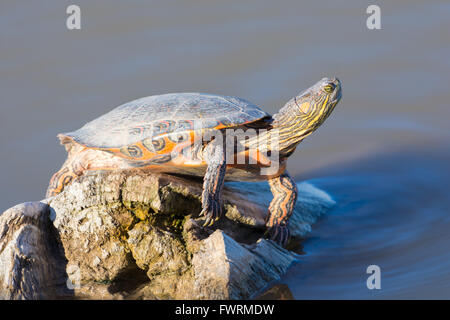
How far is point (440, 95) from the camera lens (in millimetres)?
6715

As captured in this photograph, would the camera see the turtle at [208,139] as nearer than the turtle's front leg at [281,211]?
Yes

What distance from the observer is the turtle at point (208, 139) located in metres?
3.71

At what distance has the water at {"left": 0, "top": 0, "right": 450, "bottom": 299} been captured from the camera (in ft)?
14.6

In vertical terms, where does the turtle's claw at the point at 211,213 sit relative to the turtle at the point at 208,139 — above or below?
below

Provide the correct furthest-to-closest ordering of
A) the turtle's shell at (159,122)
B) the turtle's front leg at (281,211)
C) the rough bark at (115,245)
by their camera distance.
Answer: the turtle's front leg at (281,211)
the turtle's shell at (159,122)
the rough bark at (115,245)

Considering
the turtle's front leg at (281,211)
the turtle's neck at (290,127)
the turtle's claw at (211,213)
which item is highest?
the turtle's neck at (290,127)

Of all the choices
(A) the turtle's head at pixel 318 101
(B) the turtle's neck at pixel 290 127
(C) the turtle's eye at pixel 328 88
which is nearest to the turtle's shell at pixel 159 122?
(B) the turtle's neck at pixel 290 127

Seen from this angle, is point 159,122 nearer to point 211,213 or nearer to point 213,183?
point 213,183

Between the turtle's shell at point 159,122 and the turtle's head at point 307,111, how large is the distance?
17 cm

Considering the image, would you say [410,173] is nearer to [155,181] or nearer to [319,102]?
[319,102]

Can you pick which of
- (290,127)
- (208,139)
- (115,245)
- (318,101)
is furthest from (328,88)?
(115,245)

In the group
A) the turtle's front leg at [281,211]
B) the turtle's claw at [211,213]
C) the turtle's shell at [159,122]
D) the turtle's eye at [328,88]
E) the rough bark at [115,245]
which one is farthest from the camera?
the turtle's front leg at [281,211]

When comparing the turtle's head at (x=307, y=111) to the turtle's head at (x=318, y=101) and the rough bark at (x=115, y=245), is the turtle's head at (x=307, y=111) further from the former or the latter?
the rough bark at (x=115, y=245)
